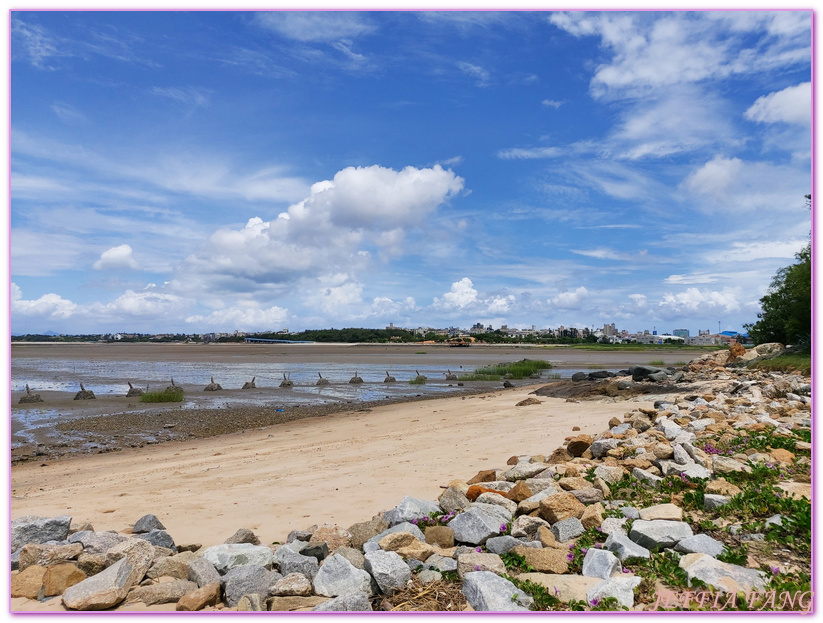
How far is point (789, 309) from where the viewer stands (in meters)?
25.5

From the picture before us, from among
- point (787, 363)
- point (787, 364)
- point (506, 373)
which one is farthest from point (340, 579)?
point (506, 373)

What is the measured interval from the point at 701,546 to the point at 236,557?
13.1 feet

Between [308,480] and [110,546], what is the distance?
3.79 m

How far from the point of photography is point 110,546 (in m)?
4.99

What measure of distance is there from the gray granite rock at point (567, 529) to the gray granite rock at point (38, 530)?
5004mm

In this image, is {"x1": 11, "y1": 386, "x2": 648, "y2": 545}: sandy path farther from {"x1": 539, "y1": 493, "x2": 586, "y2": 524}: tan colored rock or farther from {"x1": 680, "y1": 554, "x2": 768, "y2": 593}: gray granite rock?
{"x1": 680, "y1": 554, "x2": 768, "y2": 593}: gray granite rock

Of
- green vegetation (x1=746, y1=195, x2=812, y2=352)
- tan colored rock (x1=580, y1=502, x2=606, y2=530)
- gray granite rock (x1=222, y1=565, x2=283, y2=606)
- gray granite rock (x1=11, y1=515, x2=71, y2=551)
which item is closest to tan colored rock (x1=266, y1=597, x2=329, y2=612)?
gray granite rock (x1=222, y1=565, x2=283, y2=606)

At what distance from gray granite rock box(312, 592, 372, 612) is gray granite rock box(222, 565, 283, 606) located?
59cm

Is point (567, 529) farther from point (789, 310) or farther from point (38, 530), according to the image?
point (789, 310)

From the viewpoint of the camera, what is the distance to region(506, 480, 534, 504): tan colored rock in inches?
238

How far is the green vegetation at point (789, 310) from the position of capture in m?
19.8

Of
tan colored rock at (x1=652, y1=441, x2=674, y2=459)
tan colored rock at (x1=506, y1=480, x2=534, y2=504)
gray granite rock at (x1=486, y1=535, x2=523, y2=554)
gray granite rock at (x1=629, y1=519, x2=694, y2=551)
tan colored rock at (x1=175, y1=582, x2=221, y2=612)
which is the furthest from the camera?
tan colored rock at (x1=652, y1=441, x2=674, y2=459)

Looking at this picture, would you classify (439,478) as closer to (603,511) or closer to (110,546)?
(603,511)

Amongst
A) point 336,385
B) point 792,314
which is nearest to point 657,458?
point 792,314
